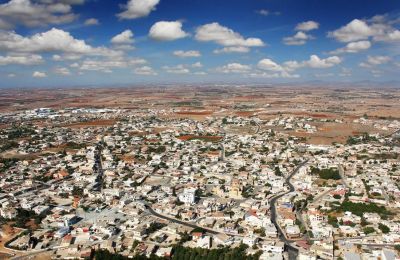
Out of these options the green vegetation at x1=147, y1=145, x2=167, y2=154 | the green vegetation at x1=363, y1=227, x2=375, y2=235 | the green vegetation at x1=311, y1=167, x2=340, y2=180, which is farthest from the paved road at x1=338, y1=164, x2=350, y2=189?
the green vegetation at x1=147, y1=145, x2=167, y2=154

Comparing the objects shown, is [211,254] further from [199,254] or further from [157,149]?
[157,149]

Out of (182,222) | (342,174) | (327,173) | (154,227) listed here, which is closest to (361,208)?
(327,173)

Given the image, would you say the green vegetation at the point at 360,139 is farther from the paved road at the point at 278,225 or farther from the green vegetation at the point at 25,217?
the green vegetation at the point at 25,217

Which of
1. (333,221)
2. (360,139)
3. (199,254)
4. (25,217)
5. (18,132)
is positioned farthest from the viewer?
(18,132)

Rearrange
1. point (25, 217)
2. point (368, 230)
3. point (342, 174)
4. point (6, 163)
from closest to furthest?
point (368, 230), point (25, 217), point (342, 174), point (6, 163)

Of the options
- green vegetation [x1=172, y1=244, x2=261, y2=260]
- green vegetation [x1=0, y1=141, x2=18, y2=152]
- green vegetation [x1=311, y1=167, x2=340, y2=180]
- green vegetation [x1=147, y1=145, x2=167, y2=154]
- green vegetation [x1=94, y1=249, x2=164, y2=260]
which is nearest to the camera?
green vegetation [x1=172, y1=244, x2=261, y2=260]

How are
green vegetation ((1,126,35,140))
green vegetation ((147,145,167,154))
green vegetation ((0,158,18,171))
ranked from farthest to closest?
green vegetation ((1,126,35,140))
green vegetation ((147,145,167,154))
green vegetation ((0,158,18,171))

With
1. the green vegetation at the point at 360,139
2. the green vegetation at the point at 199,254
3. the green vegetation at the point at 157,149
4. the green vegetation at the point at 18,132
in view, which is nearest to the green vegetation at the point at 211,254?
the green vegetation at the point at 199,254

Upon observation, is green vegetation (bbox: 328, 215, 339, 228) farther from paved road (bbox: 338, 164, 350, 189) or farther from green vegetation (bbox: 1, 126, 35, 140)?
green vegetation (bbox: 1, 126, 35, 140)
